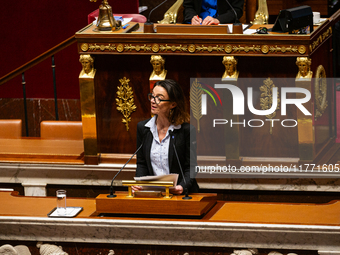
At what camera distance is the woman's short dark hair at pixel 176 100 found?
11.4ft

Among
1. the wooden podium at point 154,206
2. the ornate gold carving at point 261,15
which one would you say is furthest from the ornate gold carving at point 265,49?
the wooden podium at point 154,206

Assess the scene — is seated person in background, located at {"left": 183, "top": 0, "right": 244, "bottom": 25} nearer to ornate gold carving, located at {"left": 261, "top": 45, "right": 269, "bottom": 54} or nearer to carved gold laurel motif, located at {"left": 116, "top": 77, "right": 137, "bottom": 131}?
ornate gold carving, located at {"left": 261, "top": 45, "right": 269, "bottom": 54}

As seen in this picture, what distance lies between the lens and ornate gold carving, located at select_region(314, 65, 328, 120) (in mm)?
4383

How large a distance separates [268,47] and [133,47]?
94 cm

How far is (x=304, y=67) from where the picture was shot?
4102mm

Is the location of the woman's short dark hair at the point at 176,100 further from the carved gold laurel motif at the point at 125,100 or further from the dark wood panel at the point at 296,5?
the dark wood panel at the point at 296,5

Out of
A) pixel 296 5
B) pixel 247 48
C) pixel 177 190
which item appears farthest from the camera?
pixel 296 5

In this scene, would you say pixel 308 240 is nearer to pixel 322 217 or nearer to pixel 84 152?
pixel 322 217

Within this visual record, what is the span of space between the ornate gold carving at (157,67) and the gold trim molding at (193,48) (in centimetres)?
5

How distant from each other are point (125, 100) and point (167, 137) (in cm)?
96

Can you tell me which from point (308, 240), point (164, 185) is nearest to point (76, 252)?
point (164, 185)

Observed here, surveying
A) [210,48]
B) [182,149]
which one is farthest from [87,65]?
[182,149]

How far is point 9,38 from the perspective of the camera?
273 inches

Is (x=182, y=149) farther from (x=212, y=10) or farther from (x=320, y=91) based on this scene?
(x=212, y=10)
